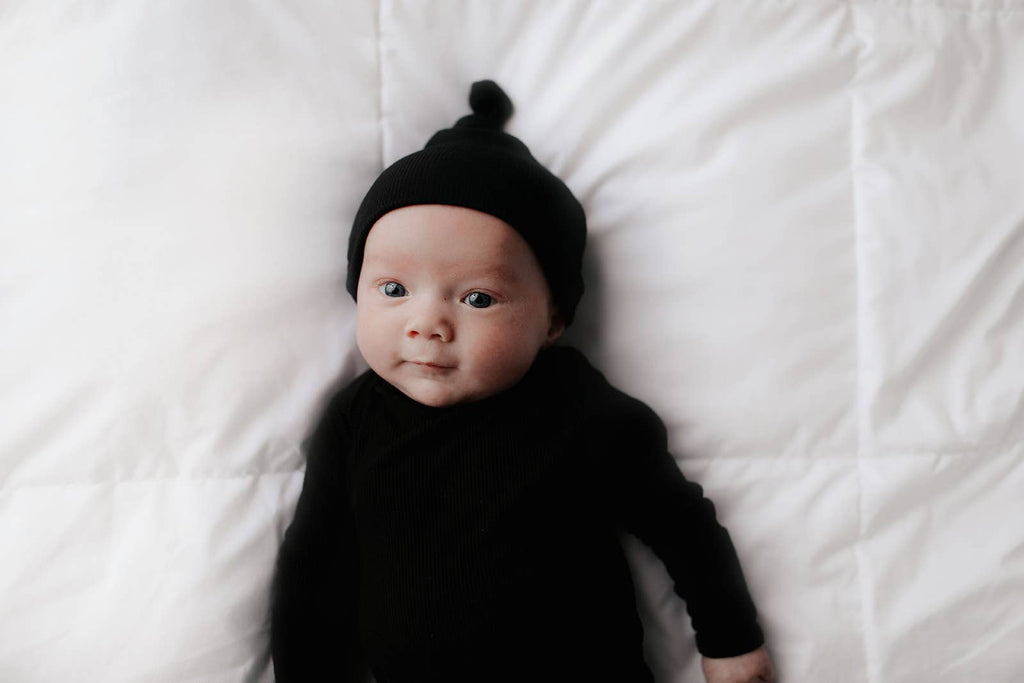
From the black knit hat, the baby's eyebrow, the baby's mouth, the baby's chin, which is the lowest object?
the baby's chin

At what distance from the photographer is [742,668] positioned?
786 millimetres

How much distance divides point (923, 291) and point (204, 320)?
717 mm

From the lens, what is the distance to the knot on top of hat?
838mm

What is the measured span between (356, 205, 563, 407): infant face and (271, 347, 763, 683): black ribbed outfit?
0.05 meters

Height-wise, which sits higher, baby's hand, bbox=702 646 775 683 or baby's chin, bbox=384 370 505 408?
baby's chin, bbox=384 370 505 408

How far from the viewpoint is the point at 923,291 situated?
0.87 m

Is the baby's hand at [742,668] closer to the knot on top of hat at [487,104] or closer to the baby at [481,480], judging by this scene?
the baby at [481,480]

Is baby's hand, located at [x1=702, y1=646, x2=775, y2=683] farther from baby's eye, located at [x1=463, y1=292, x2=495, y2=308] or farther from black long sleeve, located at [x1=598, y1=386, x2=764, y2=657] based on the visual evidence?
baby's eye, located at [x1=463, y1=292, x2=495, y2=308]

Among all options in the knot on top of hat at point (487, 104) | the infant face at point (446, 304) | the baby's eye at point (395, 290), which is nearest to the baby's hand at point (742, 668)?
the infant face at point (446, 304)

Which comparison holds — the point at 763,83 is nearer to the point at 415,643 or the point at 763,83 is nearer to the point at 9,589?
the point at 415,643

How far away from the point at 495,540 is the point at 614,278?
298 mm

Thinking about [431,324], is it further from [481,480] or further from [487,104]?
[487,104]

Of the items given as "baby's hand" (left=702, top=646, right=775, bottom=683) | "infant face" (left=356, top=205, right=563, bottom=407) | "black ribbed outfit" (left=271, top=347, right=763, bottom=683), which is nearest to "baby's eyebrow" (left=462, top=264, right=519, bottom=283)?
"infant face" (left=356, top=205, right=563, bottom=407)

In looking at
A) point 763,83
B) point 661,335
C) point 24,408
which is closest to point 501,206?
point 661,335
